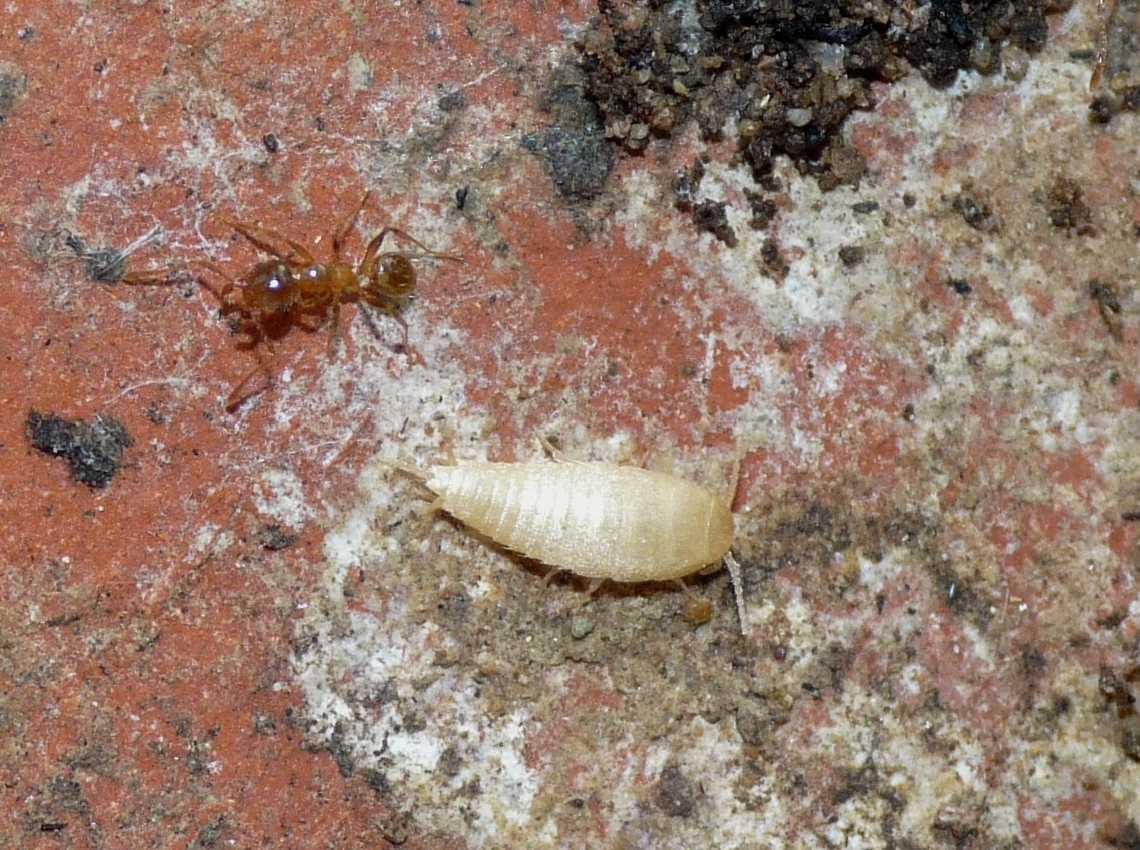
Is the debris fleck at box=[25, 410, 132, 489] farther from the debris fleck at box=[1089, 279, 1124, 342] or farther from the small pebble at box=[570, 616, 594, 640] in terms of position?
the debris fleck at box=[1089, 279, 1124, 342]

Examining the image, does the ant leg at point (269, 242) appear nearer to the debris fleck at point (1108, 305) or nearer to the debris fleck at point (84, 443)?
the debris fleck at point (84, 443)

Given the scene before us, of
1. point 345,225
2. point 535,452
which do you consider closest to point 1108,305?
point 535,452

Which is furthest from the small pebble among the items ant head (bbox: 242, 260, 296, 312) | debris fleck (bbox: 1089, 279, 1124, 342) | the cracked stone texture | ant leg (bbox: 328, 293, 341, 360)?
debris fleck (bbox: 1089, 279, 1124, 342)

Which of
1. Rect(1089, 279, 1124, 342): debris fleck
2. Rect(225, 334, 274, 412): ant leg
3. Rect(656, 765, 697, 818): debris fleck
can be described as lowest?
Rect(656, 765, 697, 818): debris fleck

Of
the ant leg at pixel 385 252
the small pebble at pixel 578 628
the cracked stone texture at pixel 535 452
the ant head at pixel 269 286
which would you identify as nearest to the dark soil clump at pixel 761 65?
the cracked stone texture at pixel 535 452

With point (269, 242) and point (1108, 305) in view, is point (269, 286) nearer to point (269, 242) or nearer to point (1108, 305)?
point (269, 242)

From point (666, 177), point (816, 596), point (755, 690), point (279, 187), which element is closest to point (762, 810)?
point (755, 690)
